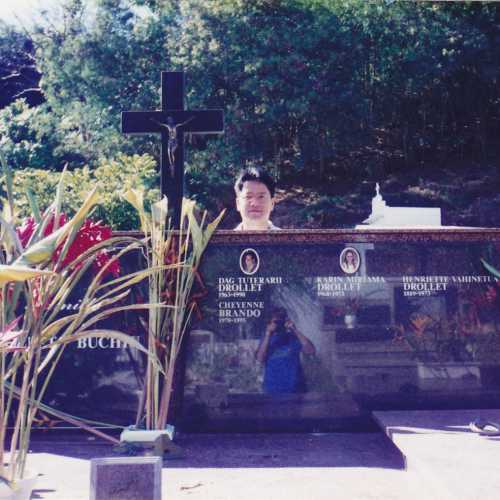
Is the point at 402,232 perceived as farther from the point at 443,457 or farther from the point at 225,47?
the point at 225,47

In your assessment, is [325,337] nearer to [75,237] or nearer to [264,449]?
[264,449]

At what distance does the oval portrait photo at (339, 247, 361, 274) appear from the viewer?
15.9ft

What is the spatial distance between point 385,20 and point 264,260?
12.0 metres

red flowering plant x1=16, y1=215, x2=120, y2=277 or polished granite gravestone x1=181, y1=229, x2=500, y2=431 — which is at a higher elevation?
red flowering plant x1=16, y1=215, x2=120, y2=277

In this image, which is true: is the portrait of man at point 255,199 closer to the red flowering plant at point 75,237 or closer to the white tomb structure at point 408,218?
the white tomb structure at point 408,218

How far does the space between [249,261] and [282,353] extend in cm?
75

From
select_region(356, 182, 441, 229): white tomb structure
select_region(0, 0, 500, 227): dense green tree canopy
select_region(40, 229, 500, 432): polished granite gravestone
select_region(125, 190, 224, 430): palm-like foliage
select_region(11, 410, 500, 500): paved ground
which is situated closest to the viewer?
select_region(11, 410, 500, 500): paved ground

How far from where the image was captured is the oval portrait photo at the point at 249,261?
4855 mm

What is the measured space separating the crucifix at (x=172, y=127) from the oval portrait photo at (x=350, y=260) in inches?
57.9

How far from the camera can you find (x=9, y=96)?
20672 millimetres

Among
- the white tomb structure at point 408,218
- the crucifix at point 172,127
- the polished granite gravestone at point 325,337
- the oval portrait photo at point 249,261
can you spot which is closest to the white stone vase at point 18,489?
the polished granite gravestone at point 325,337

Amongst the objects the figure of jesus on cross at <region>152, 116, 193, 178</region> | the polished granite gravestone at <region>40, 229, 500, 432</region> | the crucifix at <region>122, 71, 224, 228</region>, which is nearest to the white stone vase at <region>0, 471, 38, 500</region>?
the polished granite gravestone at <region>40, 229, 500, 432</region>

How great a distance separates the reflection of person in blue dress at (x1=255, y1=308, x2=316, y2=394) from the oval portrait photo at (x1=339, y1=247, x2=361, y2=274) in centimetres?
58

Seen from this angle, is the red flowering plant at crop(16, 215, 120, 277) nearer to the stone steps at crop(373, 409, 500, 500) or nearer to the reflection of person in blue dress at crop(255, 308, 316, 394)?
the stone steps at crop(373, 409, 500, 500)
